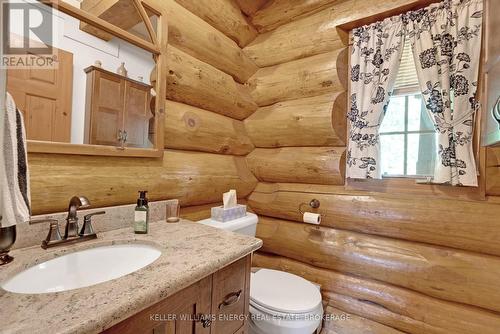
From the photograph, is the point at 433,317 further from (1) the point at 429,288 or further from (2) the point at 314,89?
(2) the point at 314,89

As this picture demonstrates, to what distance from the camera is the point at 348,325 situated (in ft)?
5.16

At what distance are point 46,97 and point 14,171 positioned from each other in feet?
1.36

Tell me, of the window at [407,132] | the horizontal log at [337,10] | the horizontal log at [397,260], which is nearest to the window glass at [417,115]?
the window at [407,132]

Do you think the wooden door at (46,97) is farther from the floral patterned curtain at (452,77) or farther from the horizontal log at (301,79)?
the floral patterned curtain at (452,77)

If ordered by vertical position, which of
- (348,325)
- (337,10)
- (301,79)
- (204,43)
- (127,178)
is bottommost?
(348,325)

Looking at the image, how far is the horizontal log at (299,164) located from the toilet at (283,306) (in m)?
0.67

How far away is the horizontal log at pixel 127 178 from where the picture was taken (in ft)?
3.18

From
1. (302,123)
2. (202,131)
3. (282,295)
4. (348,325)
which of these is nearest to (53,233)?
(202,131)

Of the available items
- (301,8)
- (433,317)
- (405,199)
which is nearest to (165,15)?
(301,8)

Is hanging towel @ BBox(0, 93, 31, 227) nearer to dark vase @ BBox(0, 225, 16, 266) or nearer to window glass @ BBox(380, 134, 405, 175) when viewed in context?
dark vase @ BBox(0, 225, 16, 266)

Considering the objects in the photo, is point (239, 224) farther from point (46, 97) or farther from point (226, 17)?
point (226, 17)

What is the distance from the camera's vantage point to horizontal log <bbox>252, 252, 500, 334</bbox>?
130 centimetres

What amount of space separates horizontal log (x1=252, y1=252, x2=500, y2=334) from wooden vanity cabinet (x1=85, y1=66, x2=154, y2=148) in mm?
1513

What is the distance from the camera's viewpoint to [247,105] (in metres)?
2.09
